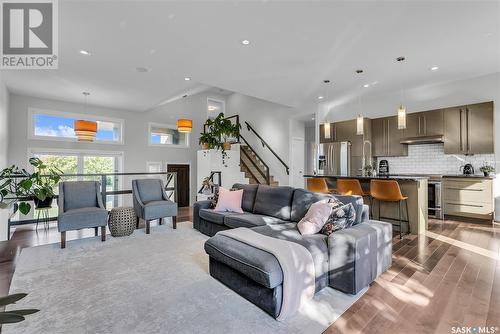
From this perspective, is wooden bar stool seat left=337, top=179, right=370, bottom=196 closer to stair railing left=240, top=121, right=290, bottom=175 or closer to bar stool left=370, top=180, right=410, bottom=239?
bar stool left=370, top=180, right=410, bottom=239

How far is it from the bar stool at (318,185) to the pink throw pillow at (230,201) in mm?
1740

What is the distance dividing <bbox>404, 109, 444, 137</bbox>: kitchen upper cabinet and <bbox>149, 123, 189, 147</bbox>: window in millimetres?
6931

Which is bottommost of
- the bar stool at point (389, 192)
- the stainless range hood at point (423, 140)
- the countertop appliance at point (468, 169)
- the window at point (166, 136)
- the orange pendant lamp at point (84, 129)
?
the bar stool at point (389, 192)

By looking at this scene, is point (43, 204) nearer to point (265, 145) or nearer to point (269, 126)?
point (265, 145)

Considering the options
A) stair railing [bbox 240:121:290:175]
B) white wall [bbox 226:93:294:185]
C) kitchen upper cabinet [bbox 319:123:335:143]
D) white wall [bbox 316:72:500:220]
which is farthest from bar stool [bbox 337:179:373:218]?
white wall [bbox 226:93:294:185]

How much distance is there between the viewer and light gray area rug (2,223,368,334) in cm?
201

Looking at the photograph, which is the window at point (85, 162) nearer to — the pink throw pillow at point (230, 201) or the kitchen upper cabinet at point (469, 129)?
the pink throw pillow at point (230, 201)

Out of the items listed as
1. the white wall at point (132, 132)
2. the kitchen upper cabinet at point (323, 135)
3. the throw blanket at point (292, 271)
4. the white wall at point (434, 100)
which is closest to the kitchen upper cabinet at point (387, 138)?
the white wall at point (434, 100)

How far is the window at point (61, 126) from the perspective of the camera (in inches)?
251

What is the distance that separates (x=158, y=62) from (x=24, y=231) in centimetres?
448

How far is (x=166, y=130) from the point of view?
8.73 m

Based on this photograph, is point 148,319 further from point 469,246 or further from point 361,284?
point 469,246

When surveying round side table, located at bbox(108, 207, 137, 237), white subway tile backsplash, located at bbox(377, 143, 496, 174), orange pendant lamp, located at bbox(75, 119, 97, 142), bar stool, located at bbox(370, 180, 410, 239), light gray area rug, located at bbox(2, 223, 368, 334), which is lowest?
light gray area rug, located at bbox(2, 223, 368, 334)

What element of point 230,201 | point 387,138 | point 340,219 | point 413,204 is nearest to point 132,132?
point 230,201
